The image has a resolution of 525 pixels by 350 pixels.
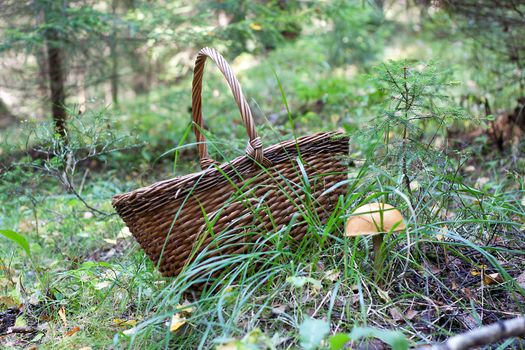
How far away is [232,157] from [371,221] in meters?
1.97

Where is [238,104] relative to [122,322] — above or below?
above

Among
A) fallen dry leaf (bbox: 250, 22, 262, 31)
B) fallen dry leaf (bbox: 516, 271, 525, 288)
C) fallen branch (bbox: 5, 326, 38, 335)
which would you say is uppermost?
fallen dry leaf (bbox: 250, 22, 262, 31)

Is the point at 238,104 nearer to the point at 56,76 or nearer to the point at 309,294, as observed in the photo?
the point at 309,294

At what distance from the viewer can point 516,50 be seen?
3.91 meters

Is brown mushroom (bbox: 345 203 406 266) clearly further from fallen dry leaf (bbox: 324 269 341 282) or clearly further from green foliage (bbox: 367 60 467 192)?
green foliage (bbox: 367 60 467 192)

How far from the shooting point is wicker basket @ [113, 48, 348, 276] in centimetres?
176

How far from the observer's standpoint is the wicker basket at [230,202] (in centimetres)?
176

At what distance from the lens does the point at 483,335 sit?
3.66 ft

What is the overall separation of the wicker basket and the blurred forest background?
0.15 m

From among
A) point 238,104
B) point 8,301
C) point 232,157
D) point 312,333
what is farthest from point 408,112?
point 8,301

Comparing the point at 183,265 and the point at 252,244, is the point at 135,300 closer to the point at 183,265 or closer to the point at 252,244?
the point at 183,265

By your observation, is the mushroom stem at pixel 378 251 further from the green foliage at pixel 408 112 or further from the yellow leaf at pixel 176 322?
the yellow leaf at pixel 176 322

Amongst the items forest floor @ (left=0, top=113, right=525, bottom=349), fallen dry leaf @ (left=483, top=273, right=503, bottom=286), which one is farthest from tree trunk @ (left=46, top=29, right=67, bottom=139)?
fallen dry leaf @ (left=483, top=273, right=503, bottom=286)

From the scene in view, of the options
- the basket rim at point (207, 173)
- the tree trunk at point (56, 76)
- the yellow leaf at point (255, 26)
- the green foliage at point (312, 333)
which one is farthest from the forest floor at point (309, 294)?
the yellow leaf at point (255, 26)
